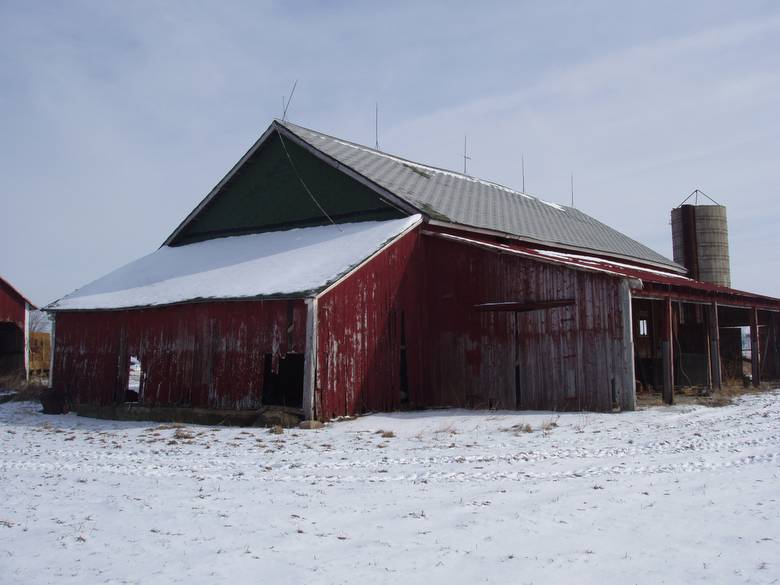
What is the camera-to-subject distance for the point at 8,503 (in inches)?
291

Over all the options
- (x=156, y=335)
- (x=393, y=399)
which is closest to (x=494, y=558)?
(x=393, y=399)

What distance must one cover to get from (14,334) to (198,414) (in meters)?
15.7

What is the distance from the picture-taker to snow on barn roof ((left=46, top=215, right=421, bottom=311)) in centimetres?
1545

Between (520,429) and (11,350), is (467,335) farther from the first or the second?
(11,350)

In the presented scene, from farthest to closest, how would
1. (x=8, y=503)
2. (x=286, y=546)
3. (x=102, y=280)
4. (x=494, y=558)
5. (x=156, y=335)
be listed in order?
1. (x=102, y=280)
2. (x=156, y=335)
3. (x=8, y=503)
4. (x=286, y=546)
5. (x=494, y=558)

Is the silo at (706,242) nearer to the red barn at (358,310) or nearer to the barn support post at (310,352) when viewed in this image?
the red barn at (358,310)

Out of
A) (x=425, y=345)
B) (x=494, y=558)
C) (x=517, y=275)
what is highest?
(x=517, y=275)

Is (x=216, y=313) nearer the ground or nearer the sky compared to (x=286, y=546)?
nearer the sky

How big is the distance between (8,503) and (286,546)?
3473 millimetres

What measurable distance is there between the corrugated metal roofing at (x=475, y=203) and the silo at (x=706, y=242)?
1.22 m

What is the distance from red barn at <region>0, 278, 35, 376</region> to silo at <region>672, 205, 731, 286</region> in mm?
26156

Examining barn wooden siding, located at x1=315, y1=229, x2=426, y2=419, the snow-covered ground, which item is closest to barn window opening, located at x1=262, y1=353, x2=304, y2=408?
barn wooden siding, located at x1=315, y1=229, x2=426, y2=419

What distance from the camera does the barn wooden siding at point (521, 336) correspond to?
47.6 ft

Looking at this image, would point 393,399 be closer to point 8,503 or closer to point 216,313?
point 216,313
